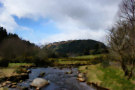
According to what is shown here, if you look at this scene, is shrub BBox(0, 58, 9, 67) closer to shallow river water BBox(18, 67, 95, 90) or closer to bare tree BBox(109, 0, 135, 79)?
shallow river water BBox(18, 67, 95, 90)

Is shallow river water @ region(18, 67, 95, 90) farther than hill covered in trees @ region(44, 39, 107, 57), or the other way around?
hill covered in trees @ region(44, 39, 107, 57)

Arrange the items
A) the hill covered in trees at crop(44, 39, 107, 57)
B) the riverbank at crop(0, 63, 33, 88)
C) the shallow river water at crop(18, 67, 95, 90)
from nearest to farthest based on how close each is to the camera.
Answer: the shallow river water at crop(18, 67, 95, 90) → the riverbank at crop(0, 63, 33, 88) → the hill covered in trees at crop(44, 39, 107, 57)

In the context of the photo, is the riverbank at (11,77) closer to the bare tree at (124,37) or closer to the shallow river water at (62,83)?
the shallow river water at (62,83)

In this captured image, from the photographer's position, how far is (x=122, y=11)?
16922 mm

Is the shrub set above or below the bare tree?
below

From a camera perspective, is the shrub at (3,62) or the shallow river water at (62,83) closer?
the shallow river water at (62,83)

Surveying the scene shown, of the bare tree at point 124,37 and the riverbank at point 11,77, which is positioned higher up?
the bare tree at point 124,37

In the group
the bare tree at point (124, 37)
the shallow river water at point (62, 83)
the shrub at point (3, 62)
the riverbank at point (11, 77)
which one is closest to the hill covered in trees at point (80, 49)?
the shrub at point (3, 62)

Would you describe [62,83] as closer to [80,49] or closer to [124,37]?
[124,37]

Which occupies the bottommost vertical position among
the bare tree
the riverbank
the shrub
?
the riverbank

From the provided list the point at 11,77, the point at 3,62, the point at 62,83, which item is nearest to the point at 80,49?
the point at 3,62

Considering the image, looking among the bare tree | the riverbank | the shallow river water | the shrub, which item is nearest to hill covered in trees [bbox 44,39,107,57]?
the shrub

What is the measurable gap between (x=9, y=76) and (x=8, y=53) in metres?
9.05

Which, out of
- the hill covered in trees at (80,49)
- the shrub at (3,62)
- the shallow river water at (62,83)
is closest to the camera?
the shallow river water at (62,83)
